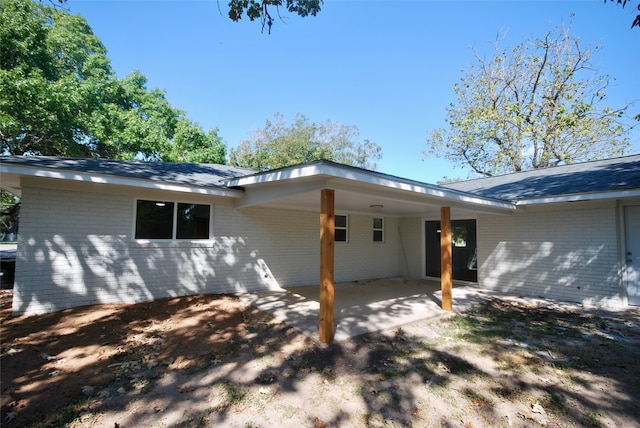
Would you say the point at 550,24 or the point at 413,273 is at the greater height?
the point at 550,24

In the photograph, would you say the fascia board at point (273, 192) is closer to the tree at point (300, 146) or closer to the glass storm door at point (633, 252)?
the glass storm door at point (633, 252)

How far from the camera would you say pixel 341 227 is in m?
9.77

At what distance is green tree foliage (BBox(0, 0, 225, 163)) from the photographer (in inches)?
437

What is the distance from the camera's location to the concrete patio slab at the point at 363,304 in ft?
16.9

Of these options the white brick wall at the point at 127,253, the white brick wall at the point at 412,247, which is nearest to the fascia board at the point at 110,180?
the white brick wall at the point at 127,253

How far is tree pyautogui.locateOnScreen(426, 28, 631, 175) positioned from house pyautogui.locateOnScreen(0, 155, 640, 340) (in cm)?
1012

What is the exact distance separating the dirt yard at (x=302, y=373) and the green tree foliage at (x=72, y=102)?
993 cm

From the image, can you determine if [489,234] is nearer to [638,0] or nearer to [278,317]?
[638,0]

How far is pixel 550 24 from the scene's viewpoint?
53.7 ft

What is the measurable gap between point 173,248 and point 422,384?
18.6ft

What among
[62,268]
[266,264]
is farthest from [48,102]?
[266,264]

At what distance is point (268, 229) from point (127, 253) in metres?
3.26

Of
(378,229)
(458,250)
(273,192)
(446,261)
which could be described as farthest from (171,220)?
(458,250)

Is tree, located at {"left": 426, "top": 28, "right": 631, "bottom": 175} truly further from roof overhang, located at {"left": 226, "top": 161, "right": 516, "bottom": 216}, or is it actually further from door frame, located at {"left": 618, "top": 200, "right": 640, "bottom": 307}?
roof overhang, located at {"left": 226, "top": 161, "right": 516, "bottom": 216}
